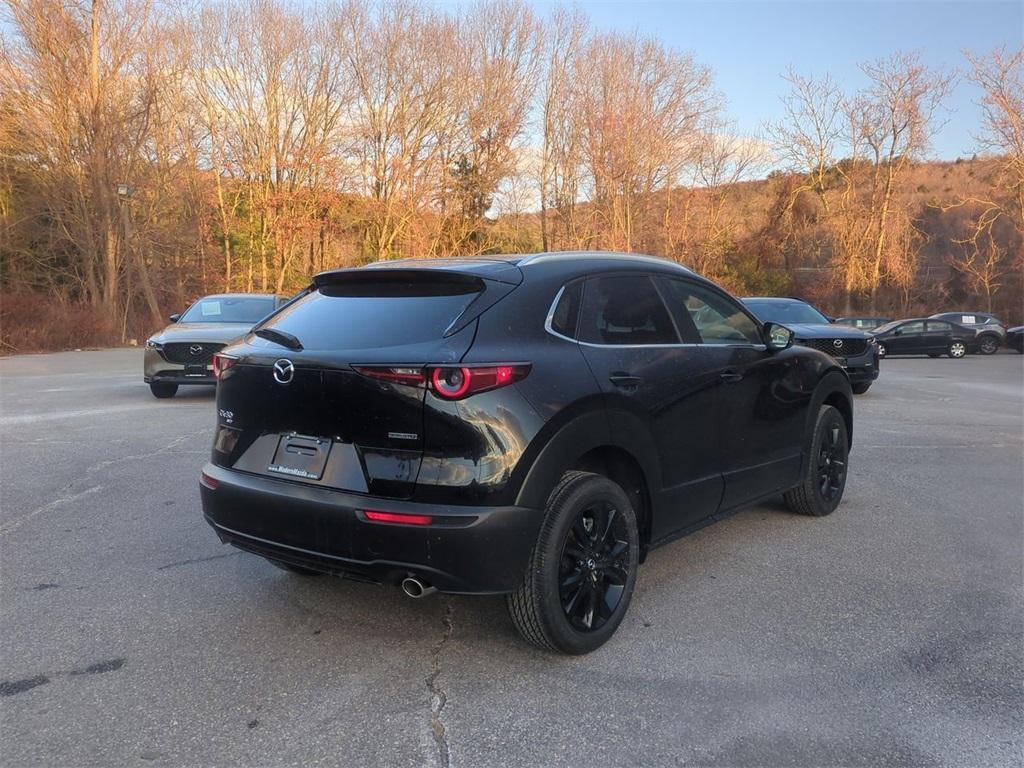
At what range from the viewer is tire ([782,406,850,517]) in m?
5.51

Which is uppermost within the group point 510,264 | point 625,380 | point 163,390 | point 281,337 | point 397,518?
point 510,264

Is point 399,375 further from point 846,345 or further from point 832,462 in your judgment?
point 846,345

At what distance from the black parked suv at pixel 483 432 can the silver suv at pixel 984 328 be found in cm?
2892

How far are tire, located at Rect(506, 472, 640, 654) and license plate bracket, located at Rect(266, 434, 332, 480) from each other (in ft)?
3.16

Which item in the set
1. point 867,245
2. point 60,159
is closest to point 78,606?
point 60,159

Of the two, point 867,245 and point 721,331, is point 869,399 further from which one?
point 867,245

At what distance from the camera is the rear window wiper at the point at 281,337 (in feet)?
11.6

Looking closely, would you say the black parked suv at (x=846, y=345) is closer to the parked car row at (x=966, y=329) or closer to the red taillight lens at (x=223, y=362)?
the red taillight lens at (x=223, y=362)

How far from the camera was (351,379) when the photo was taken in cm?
322

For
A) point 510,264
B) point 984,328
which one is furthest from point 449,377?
point 984,328

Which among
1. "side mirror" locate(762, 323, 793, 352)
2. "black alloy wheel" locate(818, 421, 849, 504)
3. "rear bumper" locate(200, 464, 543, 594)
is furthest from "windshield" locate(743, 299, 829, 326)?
"rear bumper" locate(200, 464, 543, 594)

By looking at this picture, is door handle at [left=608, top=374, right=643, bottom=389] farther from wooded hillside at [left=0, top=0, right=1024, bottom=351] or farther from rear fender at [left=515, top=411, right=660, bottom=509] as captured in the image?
wooded hillside at [left=0, top=0, right=1024, bottom=351]

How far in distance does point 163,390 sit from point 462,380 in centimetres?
996

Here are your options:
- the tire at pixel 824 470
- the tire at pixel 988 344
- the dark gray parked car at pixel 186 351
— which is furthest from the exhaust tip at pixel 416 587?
the tire at pixel 988 344
